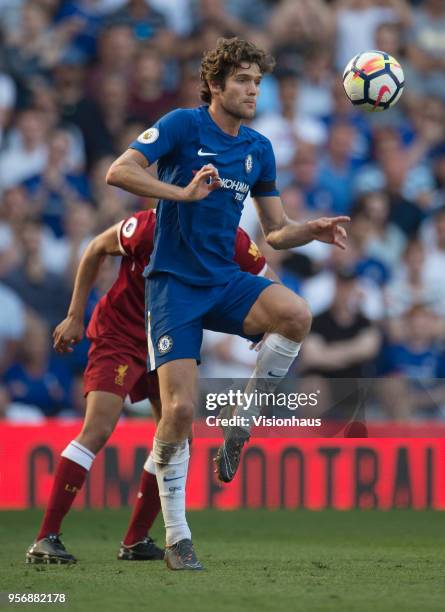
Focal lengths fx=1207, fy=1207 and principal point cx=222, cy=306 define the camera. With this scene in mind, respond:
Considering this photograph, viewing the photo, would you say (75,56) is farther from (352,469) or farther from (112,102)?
(352,469)

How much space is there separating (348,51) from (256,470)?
5.52 metres

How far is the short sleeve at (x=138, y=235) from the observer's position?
253 inches

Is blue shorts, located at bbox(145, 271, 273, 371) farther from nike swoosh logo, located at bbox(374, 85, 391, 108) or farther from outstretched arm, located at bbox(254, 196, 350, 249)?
nike swoosh logo, located at bbox(374, 85, 391, 108)

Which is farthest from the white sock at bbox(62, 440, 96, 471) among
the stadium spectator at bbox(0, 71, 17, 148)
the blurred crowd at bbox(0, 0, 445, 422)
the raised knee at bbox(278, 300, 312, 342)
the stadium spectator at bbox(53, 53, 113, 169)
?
the stadium spectator at bbox(0, 71, 17, 148)

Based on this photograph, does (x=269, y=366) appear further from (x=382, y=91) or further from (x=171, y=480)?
(x=382, y=91)

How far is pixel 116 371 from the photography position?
6.60m

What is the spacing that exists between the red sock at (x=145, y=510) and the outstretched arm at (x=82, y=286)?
0.85m

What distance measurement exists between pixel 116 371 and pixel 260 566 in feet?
4.41

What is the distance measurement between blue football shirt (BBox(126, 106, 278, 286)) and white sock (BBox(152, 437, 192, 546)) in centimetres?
81

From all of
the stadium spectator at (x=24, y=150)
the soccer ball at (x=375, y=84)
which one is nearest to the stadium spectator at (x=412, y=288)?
the stadium spectator at (x=24, y=150)

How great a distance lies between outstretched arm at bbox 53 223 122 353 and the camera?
6598 millimetres

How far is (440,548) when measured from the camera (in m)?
6.96

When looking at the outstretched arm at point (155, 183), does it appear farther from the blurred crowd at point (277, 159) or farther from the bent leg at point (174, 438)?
the blurred crowd at point (277, 159)

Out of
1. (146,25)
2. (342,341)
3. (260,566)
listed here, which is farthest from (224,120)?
(146,25)
